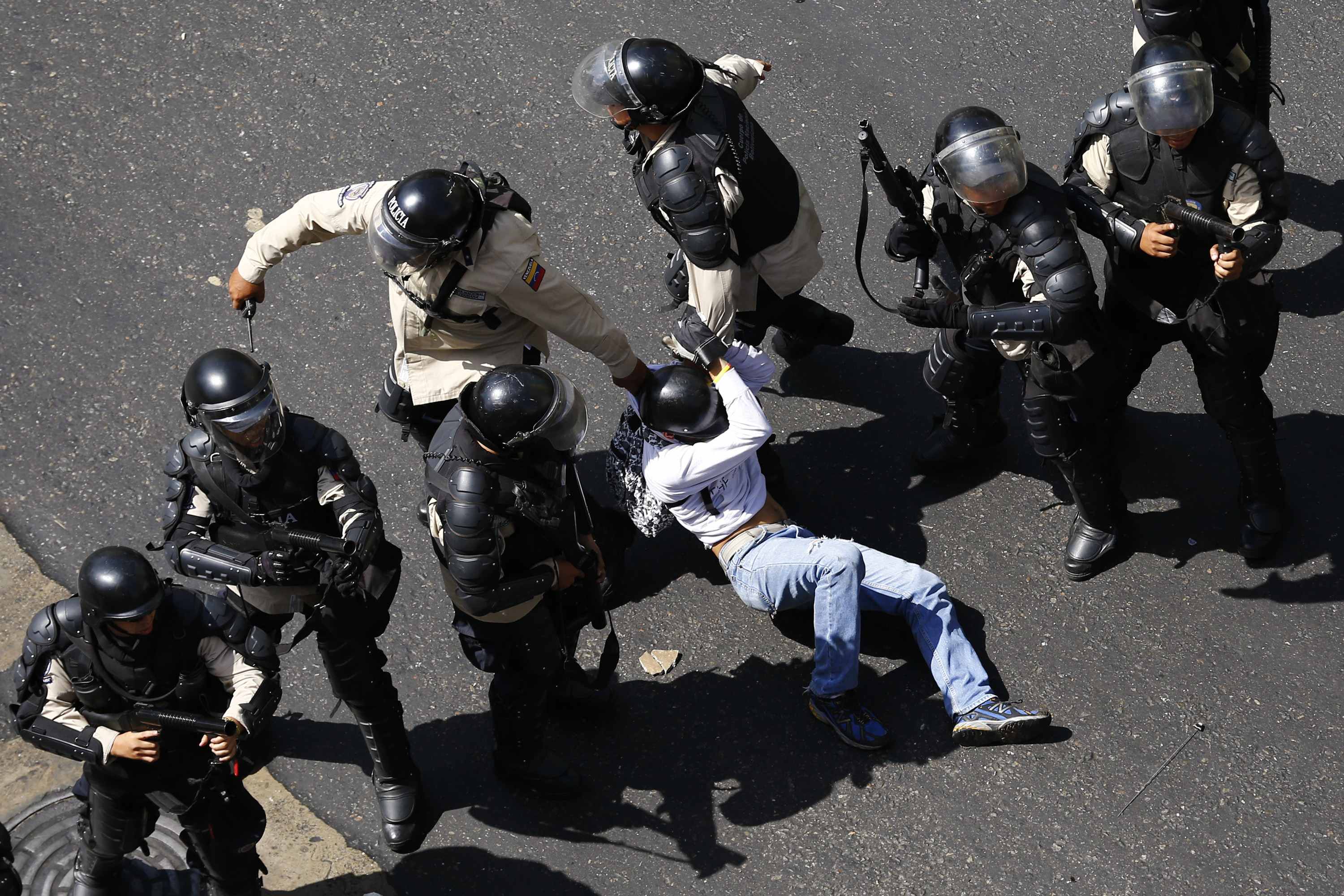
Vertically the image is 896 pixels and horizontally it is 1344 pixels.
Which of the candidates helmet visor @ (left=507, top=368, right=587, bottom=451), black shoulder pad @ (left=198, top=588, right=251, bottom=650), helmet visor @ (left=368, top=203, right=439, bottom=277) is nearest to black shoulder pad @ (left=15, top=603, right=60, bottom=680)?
black shoulder pad @ (left=198, top=588, right=251, bottom=650)

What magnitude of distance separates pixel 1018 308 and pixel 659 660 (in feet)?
6.65

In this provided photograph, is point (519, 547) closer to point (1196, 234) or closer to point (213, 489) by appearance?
point (213, 489)

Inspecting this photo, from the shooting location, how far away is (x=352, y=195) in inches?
185

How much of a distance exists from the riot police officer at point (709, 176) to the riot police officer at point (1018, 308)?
0.49 meters

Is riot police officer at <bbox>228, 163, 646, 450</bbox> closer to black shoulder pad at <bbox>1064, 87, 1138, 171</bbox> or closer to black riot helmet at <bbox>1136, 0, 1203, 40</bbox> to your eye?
black shoulder pad at <bbox>1064, 87, 1138, 171</bbox>

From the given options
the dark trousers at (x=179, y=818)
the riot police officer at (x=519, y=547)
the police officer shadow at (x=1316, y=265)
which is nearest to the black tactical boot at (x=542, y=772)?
the riot police officer at (x=519, y=547)

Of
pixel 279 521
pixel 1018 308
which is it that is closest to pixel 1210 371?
pixel 1018 308

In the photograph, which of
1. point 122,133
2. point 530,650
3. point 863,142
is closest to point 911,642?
point 530,650

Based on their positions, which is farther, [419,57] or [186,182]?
[419,57]

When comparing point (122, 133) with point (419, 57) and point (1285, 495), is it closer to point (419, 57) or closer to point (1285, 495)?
point (419, 57)

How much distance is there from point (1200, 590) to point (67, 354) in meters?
5.29

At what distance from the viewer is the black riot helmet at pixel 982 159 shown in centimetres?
455

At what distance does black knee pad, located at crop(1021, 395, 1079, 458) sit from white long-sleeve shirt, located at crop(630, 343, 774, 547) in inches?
43.3

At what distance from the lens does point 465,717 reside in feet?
16.2
